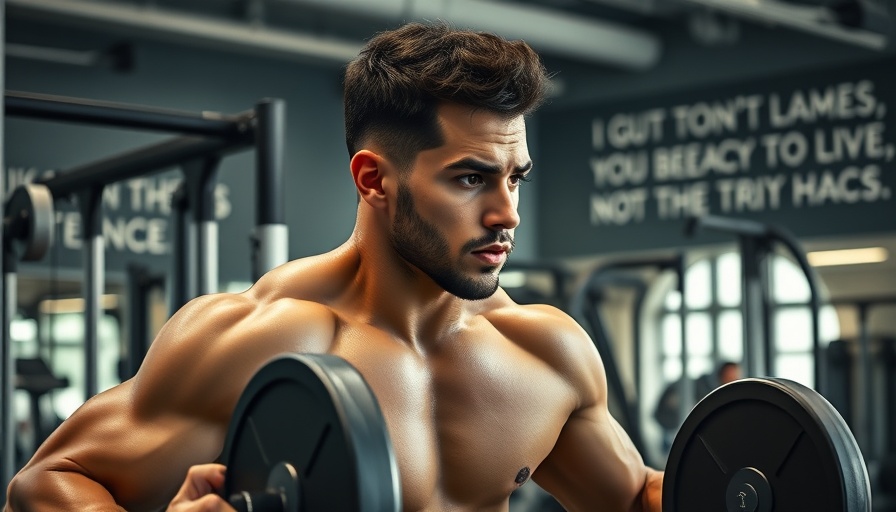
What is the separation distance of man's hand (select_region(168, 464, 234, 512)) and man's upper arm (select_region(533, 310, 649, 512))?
0.76m

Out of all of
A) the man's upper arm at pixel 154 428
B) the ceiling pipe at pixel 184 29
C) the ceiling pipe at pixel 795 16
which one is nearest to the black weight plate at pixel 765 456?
the man's upper arm at pixel 154 428

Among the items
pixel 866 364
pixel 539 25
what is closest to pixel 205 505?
pixel 539 25

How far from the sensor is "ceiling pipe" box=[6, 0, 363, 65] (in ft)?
25.5

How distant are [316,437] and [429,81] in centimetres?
64

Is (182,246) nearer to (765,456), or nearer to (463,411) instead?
(463,411)

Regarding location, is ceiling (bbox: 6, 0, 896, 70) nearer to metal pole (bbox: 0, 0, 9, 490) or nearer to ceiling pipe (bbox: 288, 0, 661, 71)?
ceiling pipe (bbox: 288, 0, 661, 71)

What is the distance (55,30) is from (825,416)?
7.37 m

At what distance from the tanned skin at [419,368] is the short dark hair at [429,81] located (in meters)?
0.03

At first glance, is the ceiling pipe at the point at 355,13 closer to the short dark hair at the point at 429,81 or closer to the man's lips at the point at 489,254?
the short dark hair at the point at 429,81

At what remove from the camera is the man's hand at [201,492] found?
1.45 m

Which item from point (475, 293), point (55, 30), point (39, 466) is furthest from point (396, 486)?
point (55, 30)

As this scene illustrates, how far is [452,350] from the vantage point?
2.02m

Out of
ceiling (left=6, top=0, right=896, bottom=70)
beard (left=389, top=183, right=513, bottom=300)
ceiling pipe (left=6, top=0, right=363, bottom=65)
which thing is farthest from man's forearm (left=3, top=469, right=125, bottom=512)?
ceiling pipe (left=6, top=0, right=363, bottom=65)

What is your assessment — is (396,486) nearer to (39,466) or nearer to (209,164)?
(39,466)
